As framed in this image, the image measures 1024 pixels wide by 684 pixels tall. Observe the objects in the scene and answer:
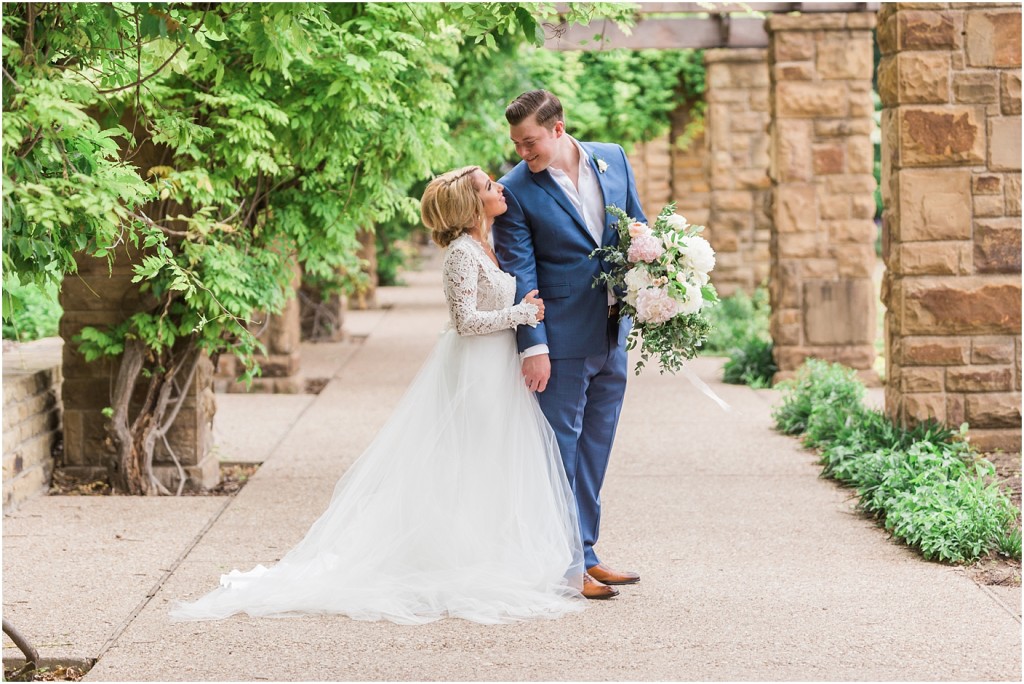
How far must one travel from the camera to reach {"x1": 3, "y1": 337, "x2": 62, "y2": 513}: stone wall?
6.67m

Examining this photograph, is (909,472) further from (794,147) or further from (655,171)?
(655,171)

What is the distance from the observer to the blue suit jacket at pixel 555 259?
4984 mm

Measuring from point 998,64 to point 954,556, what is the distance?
A: 336cm

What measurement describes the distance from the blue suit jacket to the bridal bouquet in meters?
0.08

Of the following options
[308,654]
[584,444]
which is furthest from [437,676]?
[584,444]

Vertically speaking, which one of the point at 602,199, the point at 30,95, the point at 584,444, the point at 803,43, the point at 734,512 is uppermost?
the point at 803,43

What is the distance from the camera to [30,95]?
380 centimetres

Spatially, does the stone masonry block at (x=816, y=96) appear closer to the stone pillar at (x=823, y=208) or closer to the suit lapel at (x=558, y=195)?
the stone pillar at (x=823, y=208)

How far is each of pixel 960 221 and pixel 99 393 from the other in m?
5.08

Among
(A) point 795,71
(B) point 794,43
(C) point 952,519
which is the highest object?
(B) point 794,43

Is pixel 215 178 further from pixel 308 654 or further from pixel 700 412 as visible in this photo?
pixel 700 412

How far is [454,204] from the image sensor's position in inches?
196

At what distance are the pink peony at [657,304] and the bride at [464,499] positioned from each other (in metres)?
0.40

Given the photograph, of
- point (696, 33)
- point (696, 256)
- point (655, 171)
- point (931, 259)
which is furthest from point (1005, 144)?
point (655, 171)
